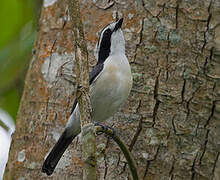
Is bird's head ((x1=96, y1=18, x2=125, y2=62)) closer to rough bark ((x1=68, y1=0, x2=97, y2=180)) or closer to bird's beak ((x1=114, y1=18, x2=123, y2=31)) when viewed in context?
bird's beak ((x1=114, y1=18, x2=123, y2=31))

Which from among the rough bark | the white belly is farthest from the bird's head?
the rough bark

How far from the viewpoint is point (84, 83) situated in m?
2.29

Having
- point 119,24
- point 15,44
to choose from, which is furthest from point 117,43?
point 15,44

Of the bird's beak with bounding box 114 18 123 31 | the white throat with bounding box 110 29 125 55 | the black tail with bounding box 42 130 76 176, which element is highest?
the bird's beak with bounding box 114 18 123 31

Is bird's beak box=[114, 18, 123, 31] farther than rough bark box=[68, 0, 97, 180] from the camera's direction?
Yes

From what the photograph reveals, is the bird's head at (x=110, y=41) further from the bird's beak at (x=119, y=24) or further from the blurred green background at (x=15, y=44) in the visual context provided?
the blurred green background at (x=15, y=44)

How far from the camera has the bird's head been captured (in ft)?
12.2

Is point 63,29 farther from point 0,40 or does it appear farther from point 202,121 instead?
point 202,121

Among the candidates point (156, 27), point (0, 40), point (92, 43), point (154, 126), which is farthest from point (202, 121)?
point (0, 40)

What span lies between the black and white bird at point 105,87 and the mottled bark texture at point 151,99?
69mm

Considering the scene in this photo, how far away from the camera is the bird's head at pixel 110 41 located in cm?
372

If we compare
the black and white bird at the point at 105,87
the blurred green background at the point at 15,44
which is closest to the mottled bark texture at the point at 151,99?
the black and white bird at the point at 105,87

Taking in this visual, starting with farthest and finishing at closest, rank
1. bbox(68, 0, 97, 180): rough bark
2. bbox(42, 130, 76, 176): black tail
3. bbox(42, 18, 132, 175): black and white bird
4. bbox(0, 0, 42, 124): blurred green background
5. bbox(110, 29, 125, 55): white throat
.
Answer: bbox(0, 0, 42, 124): blurred green background < bbox(110, 29, 125, 55): white throat < bbox(42, 18, 132, 175): black and white bird < bbox(42, 130, 76, 176): black tail < bbox(68, 0, 97, 180): rough bark

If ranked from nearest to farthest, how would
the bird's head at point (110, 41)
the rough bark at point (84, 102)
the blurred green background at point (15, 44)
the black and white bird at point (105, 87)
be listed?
the rough bark at point (84, 102), the black and white bird at point (105, 87), the bird's head at point (110, 41), the blurred green background at point (15, 44)
